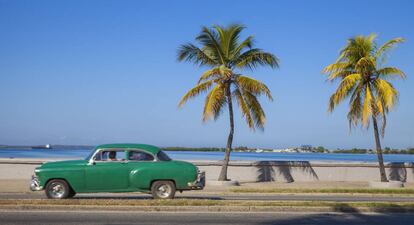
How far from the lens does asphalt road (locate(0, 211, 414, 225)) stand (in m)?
11.6

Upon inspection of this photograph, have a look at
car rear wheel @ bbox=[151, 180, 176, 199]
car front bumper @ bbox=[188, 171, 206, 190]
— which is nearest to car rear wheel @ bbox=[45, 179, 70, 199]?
car rear wheel @ bbox=[151, 180, 176, 199]

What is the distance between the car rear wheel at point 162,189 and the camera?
51.1ft

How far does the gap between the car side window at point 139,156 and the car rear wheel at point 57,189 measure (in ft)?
6.28

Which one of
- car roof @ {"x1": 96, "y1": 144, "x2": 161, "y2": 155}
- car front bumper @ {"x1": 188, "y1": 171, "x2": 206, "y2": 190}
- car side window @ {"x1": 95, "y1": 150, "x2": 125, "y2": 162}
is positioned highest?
car roof @ {"x1": 96, "y1": 144, "x2": 161, "y2": 155}

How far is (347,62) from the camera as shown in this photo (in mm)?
25953

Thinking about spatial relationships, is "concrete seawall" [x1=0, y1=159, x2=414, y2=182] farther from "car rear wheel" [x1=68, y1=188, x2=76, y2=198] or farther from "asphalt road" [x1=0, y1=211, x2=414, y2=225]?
"asphalt road" [x1=0, y1=211, x2=414, y2=225]

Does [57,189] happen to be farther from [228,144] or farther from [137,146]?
[228,144]

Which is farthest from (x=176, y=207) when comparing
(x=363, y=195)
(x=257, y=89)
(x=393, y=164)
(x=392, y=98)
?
(x=393, y=164)

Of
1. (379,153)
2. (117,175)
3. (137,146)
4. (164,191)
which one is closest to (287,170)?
(379,153)

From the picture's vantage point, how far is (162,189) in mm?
15625

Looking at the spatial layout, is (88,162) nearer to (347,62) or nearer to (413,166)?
(347,62)

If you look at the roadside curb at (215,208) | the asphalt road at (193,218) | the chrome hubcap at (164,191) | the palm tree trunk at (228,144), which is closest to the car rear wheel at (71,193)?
the roadside curb at (215,208)

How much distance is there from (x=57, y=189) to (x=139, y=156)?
241 cm

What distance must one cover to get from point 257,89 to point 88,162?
35.4 ft
